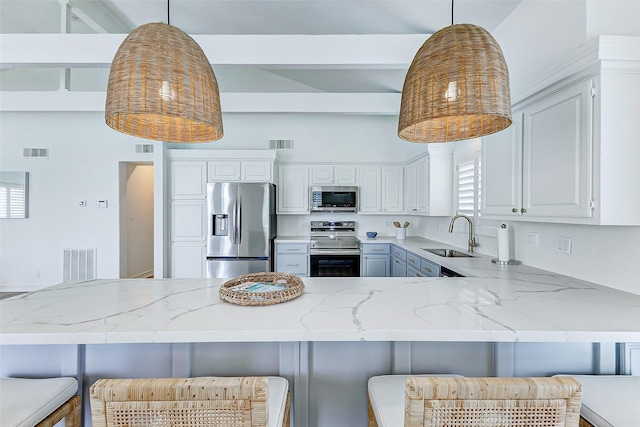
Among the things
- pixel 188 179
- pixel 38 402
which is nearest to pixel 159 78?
pixel 38 402

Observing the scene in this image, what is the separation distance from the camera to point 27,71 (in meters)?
4.40

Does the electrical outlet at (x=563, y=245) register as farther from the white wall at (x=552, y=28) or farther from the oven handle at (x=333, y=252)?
the oven handle at (x=333, y=252)

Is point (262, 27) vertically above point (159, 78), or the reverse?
point (262, 27)

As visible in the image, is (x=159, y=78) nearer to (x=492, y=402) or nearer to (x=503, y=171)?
(x=492, y=402)

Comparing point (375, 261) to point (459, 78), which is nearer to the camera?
point (459, 78)

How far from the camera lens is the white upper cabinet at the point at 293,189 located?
4680 millimetres

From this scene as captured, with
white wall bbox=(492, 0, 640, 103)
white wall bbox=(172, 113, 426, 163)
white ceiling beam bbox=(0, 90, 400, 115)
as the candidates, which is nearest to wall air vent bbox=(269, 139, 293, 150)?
white wall bbox=(172, 113, 426, 163)

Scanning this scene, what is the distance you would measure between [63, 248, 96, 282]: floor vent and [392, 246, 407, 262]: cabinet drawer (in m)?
4.54

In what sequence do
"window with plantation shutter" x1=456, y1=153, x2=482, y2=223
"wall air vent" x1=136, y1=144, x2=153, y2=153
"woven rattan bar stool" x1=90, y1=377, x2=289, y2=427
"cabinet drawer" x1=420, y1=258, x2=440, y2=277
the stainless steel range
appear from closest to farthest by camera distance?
1. "woven rattan bar stool" x1=90, y1=377, x2=289, y2=427
2. "cabinet drawer" x1=420, y1=258, x2=440, y2=277
3. "window with plantation shutter" x1=456, y1=153, x2=482, y2=223
4. the stainless steel range
5. "wall air vent" x1=136, y1=144, x2=153, y2=153

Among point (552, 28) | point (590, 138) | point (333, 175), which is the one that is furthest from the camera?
point (333, 175)

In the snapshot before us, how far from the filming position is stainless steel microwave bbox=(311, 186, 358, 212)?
457 centimetres

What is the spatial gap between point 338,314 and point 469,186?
2600 millimetres

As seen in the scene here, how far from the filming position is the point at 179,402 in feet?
2.32

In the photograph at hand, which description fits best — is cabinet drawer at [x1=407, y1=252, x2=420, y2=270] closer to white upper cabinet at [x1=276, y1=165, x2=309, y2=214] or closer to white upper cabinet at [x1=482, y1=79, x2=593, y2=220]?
white upper cabinet at [x1=482, y1=79, x2=593, y2=220]
